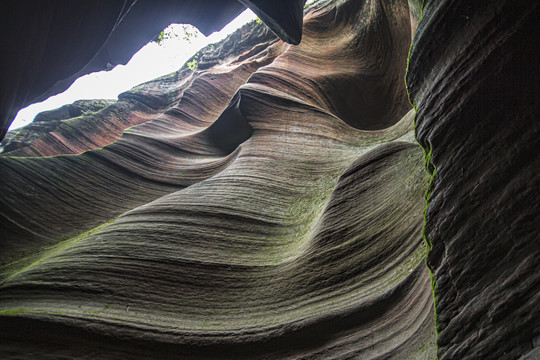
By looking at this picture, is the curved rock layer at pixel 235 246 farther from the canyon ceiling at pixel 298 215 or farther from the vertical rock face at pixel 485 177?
the vertical rock face at pixel 485 177

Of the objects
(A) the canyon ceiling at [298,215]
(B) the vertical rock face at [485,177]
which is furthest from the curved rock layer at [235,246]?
(B) the vertical rock face at [485,177]

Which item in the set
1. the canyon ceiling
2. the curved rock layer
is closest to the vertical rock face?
the canyon ceiling

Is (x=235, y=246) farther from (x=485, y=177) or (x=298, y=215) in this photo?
(x=485, y=177)

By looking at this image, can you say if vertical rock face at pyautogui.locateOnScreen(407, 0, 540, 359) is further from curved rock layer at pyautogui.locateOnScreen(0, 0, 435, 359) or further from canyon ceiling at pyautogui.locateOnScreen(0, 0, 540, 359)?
curved rock layer at pyautogui.locateOnScreen(0, 0, 435, 359)

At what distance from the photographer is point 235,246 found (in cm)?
399

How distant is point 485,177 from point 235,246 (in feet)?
9.48

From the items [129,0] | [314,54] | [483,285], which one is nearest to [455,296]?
[483,285]

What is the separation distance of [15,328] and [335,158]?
16.1 feet

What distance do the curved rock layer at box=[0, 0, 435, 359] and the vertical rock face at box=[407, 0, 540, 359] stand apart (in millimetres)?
618

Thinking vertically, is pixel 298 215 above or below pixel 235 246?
below

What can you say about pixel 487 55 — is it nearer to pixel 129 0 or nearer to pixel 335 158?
pixel 335 158

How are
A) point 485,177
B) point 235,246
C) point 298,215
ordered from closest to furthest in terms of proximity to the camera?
point 485,177
point 235,246
point 298,215

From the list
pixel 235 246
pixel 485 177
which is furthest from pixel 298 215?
pixel 485 177

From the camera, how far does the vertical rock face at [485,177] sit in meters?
1.70
